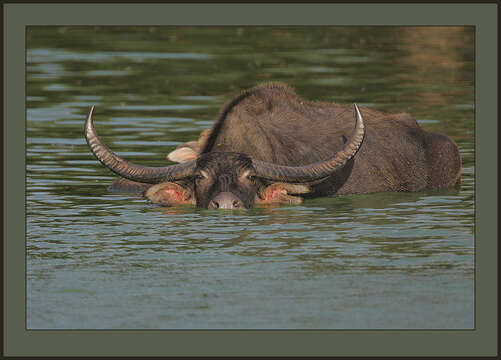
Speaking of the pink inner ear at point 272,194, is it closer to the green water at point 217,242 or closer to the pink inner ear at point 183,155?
the green water at point 217,242

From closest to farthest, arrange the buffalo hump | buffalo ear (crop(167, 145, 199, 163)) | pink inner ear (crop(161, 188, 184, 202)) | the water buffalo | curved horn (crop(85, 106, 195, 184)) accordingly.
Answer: the water buffalo, curved horn (crop(85, 106, 195, 184)), pink inner ear (crop(161, 188, 184, 202)), the buffalo hump, buffalo ear (crop(167, 145, 199, 163))

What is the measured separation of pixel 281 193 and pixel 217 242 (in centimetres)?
203

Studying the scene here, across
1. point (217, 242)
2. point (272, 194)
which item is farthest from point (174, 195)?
point (217, 242)

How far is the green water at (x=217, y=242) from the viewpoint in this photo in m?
9.77

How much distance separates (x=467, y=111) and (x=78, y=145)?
21.7ft

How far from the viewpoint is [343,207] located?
13898 mm

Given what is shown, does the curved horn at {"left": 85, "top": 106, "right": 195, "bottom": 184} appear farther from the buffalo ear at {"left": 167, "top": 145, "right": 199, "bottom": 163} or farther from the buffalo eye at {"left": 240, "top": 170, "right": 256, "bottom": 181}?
the buffalo ear at {"left": 167, "top": 145, "right": 199, "bottom": 163}

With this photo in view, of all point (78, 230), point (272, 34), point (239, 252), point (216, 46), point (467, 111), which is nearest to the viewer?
point (239, 252)

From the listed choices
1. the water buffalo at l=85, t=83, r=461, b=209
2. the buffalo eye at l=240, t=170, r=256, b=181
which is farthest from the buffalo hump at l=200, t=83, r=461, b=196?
the buffalo eye at l=240, t=170, r=256, b=181

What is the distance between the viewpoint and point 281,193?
13844 millimetres

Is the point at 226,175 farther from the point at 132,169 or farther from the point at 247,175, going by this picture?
the point at 132,169

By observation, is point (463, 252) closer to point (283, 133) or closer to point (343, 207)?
point (343, 207)

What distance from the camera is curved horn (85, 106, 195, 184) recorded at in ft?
44.8

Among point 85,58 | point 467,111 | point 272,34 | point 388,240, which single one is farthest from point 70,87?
point 388,240
